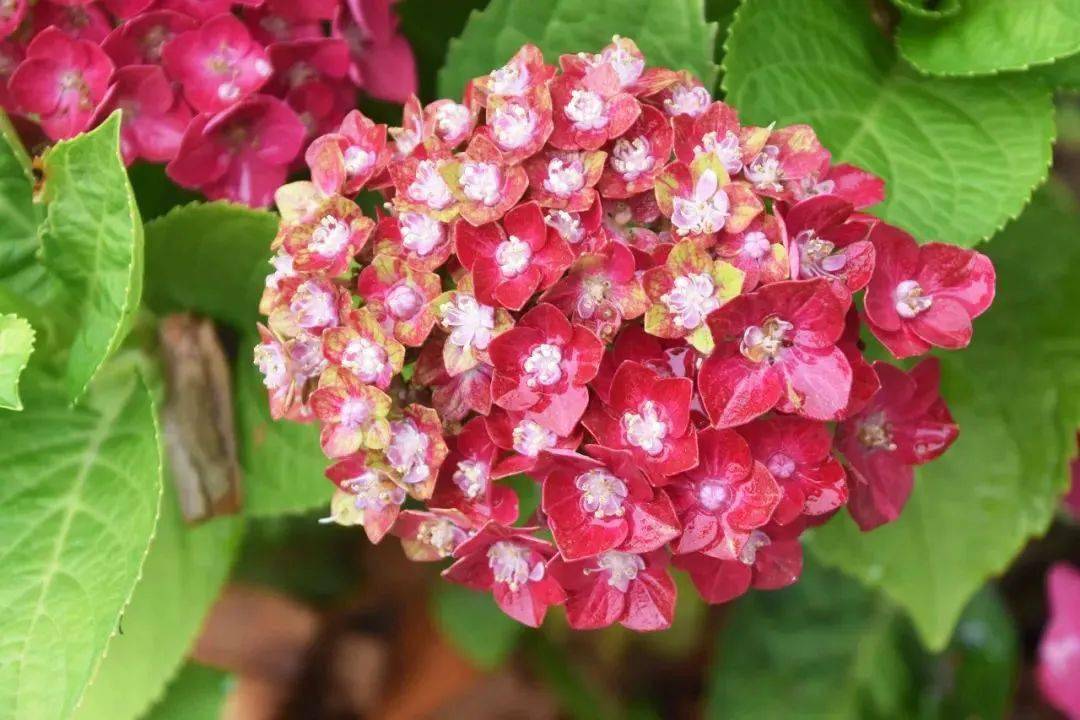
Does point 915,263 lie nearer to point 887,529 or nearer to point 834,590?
point 887,529

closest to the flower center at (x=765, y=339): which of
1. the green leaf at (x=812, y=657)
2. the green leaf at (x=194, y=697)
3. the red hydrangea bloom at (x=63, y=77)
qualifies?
the red hydrangea bloom at (x=63, y=77)

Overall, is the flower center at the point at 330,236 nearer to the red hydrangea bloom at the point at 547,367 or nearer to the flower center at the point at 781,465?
the red hydrangea bloom at the point at 547,367

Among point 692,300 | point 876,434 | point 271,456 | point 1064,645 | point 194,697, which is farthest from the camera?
point 1064,645

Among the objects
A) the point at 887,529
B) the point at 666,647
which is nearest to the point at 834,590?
the point at 666,647

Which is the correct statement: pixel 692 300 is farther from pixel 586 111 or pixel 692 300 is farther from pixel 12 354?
pixel 12 354

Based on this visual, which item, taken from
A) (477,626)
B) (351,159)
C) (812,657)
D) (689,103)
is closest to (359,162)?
(351,159)
